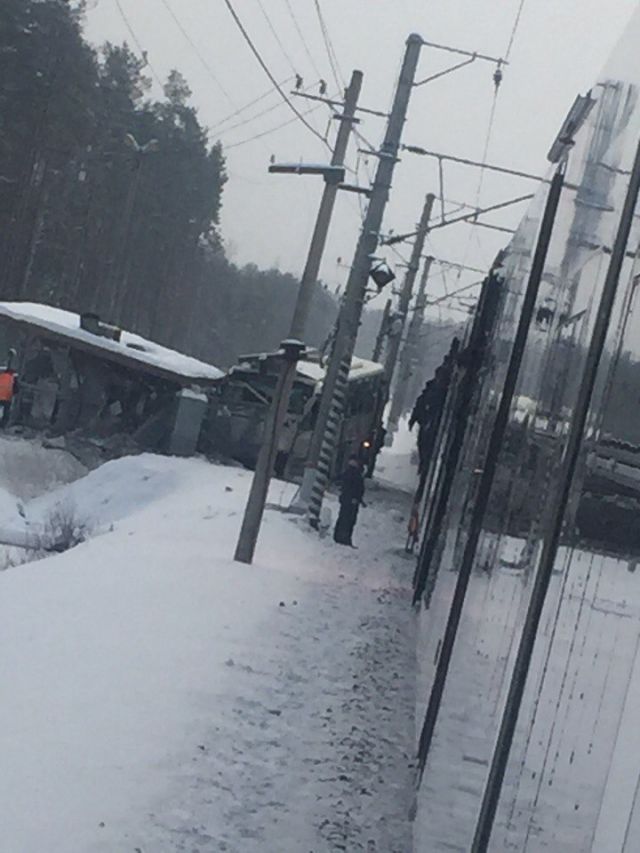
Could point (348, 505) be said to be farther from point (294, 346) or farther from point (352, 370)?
point (352, 370)

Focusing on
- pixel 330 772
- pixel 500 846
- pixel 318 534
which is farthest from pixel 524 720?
pixel 318 534

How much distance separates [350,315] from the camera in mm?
18375

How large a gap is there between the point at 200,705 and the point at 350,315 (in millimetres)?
11620

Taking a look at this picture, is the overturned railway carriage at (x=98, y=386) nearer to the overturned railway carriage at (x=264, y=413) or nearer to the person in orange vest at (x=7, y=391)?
the person in orange vest at (x=7, y=391)

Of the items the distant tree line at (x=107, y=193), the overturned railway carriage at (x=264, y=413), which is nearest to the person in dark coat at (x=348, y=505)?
the overturned railway carriage at (x=264, y=413)

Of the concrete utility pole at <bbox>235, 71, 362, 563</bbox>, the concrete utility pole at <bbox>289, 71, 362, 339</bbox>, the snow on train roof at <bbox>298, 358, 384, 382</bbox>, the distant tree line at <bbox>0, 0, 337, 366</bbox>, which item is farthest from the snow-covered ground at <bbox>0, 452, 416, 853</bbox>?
the distant tree line at <bbox>0, 0, 337, 366</bbox>

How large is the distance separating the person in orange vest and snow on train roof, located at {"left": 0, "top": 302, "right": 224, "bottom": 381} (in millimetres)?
1206

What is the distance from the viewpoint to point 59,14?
47031 mm

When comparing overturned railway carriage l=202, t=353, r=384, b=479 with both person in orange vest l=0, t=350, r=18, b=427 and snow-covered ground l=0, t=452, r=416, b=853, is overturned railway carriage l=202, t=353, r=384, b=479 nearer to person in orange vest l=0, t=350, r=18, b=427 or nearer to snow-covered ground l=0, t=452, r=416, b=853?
person in orange vest l=0, t=350, r=18, b=427

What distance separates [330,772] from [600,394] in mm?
4378

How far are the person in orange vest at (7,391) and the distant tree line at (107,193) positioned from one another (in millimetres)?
14955

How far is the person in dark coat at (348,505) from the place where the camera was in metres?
16.9

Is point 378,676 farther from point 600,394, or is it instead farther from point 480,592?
point 600,394

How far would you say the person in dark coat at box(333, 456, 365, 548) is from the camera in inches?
664
